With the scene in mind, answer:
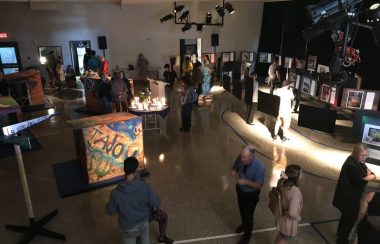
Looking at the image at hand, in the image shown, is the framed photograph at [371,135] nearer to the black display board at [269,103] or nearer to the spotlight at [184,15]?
the black display board at [269,103]

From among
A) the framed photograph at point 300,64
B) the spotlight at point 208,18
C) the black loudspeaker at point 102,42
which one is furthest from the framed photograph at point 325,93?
the black loudspeaker at point 102,42

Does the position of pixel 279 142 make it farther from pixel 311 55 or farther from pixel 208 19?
pixel 208 19

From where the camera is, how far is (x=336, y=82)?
5750 mm

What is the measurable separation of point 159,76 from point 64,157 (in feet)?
33.2

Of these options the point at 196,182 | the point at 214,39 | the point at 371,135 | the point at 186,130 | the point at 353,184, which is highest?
the point at 214,39

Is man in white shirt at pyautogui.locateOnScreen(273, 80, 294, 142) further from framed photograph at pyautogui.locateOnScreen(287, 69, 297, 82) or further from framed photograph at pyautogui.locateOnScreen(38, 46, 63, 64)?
framed photograph at pyautogui.locateOnScreen(38, 46, 63, 64)

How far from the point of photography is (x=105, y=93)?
9.32 meters

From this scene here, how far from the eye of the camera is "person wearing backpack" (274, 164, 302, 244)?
10.8 feet

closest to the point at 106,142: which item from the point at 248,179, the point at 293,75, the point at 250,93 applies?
the point at 248,179

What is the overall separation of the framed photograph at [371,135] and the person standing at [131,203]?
475 cm

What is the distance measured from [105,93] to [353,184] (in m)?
7.28

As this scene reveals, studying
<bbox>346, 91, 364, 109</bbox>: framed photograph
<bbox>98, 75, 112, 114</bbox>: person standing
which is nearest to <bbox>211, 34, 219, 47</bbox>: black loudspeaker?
<bbox>98, 75, 112, 114</bbox>: person standing

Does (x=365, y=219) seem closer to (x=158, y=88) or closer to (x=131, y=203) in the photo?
(x=131, y=203)

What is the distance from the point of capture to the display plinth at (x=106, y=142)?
5480 millimetres
